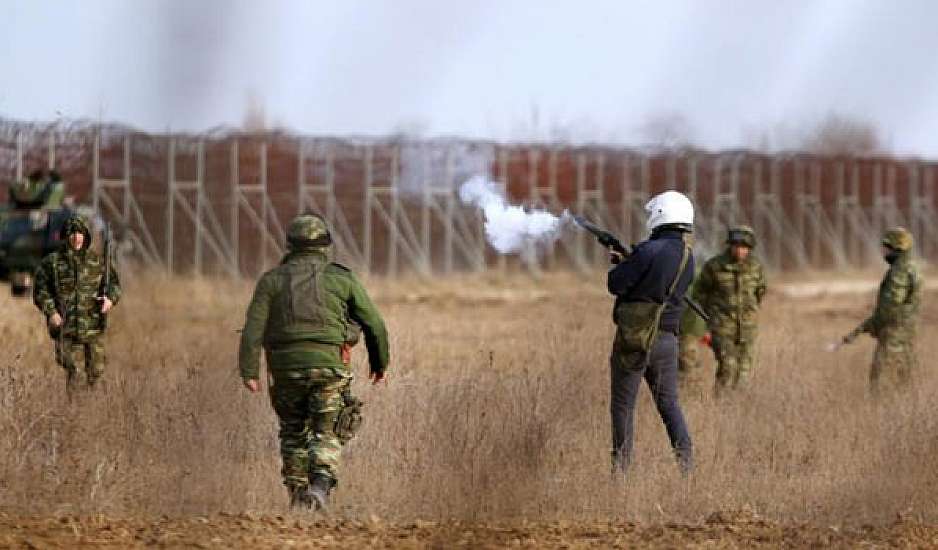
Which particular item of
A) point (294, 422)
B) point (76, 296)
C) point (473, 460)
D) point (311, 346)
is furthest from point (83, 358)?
point (311, 346)

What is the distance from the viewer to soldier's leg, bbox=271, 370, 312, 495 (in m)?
9.19

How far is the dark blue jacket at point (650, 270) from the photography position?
10445 millimetres

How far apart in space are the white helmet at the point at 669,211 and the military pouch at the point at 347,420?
7.15 feet

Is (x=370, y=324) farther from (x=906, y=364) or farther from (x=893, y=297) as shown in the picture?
(x=906, y=364)

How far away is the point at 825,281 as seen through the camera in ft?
151

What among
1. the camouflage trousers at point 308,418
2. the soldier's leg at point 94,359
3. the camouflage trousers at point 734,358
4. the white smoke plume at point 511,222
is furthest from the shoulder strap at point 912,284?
the camouflage trousers at point 308,418

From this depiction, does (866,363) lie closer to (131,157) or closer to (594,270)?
(131,157)

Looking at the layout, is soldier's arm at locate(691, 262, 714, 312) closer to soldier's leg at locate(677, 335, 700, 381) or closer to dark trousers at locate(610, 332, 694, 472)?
soldier's leg at locate(677, 335, 700, 381)

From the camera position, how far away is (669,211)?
10531mm

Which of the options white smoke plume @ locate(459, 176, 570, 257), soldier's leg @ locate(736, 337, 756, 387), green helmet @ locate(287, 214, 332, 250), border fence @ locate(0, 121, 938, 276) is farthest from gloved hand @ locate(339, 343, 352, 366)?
border fence @ locate(0, 121, 938, 276)

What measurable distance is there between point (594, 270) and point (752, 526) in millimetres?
30150

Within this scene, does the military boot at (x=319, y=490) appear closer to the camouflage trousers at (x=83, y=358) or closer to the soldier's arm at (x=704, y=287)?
the camouflage trousers at (x=83, y=358)

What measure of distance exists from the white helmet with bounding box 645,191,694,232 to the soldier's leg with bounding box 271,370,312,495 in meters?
2.37

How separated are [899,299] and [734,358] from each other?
1371 mm
